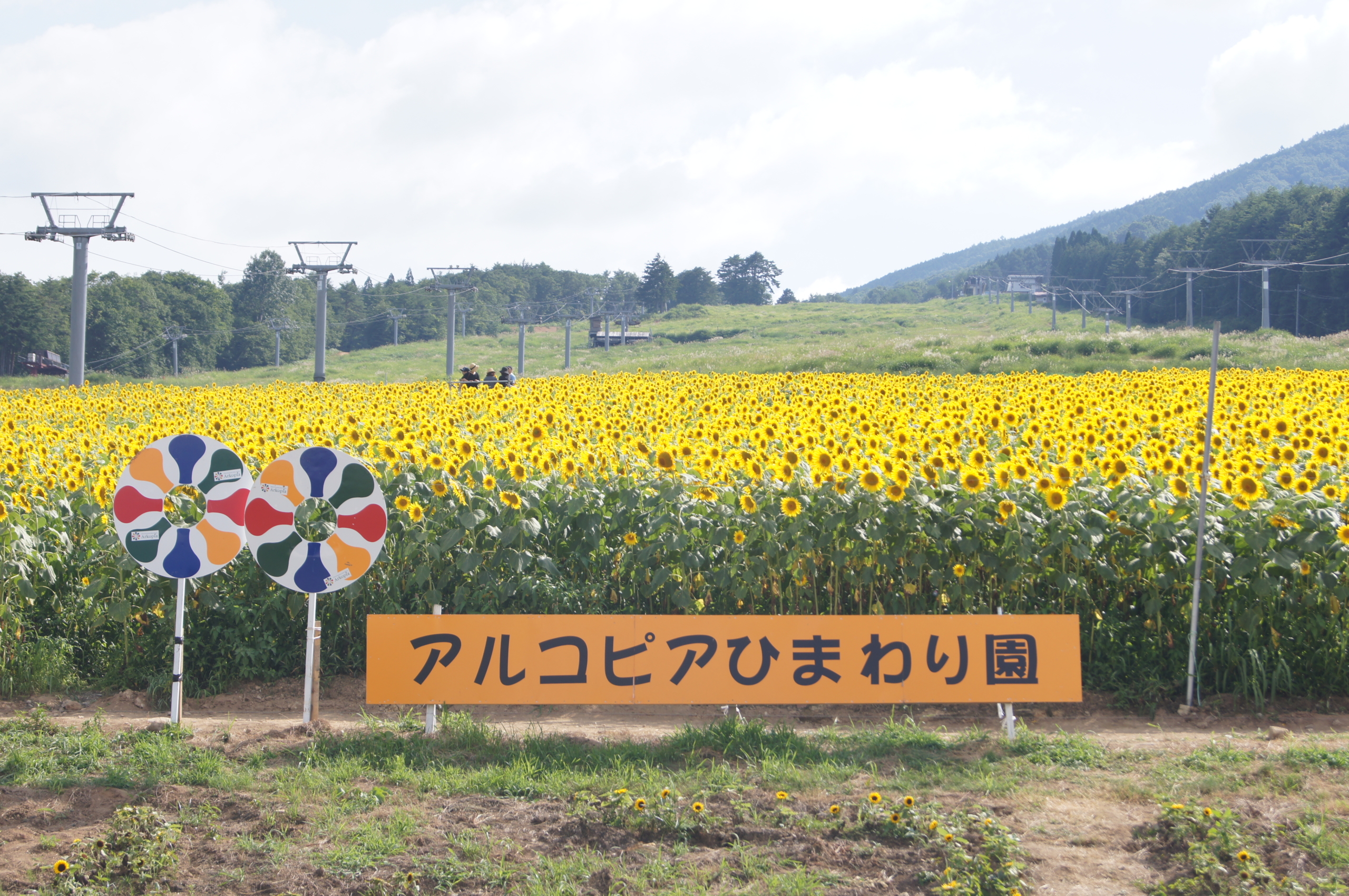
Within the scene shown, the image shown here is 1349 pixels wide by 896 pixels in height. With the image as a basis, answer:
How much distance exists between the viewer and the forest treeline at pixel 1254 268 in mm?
75250

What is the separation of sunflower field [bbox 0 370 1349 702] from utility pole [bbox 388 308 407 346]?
9718 cm

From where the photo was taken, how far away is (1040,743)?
17.8 feet

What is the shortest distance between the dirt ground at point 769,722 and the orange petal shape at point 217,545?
923mm

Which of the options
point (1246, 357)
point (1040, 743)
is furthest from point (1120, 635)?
point (1246, 357)

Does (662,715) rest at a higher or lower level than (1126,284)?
lower

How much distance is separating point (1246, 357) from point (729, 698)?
103ft

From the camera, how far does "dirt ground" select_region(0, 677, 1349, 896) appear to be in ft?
13.1

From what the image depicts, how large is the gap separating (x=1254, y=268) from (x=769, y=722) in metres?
80.1

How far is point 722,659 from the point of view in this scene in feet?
18.9

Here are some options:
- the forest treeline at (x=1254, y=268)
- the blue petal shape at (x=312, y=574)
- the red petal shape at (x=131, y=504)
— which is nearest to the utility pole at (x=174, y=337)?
the forest treeline at (x=1254, y=268)

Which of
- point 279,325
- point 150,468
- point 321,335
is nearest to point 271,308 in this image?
point 279,325

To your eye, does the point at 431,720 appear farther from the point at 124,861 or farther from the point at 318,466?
the point at 124,861

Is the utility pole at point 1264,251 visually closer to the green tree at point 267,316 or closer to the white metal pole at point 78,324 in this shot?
the white metal pole at point 78,324

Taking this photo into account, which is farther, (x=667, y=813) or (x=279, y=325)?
(x=279, y=325)
